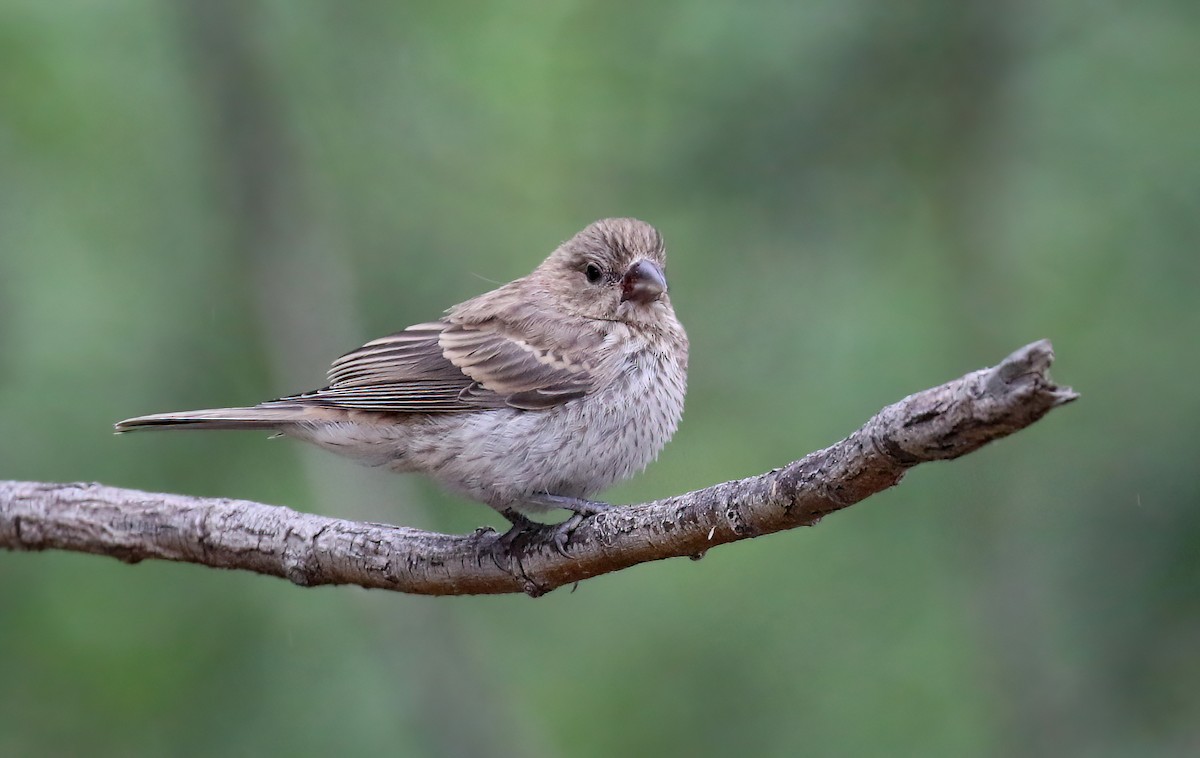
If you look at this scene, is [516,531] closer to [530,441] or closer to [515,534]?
[515,534]

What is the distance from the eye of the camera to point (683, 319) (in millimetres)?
6918

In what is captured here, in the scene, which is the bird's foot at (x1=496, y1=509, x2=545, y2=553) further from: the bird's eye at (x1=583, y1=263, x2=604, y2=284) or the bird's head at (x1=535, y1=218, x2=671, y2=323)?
the bird's eye at (x1=583, y1=263, x2=604, y2=284)

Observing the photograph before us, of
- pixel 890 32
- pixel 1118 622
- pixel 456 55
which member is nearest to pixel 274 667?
pixel 456 55

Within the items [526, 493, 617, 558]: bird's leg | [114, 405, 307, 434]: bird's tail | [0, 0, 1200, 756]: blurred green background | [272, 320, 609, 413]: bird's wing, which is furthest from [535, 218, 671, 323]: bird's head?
[0, 0, 1200, 756]: blurred green background

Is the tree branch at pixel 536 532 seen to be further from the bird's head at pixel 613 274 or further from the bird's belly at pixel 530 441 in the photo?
the bird's head at pixel 613 274

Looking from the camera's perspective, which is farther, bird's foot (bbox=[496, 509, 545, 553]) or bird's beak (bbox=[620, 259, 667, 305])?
bird's beak (bbox=[620, 259, 667, 305])

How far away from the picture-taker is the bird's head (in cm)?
466

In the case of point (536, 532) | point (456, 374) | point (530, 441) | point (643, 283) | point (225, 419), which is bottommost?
point (536, 532)

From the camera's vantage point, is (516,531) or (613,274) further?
(613,274)

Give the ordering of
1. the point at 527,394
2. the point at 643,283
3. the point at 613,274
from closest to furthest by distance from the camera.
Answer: the point at 527,394 → the point at 643,283 → the point at 613,274

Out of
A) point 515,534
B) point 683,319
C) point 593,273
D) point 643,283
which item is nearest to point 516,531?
point 515,534

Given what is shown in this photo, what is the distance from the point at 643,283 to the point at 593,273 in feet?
0.88

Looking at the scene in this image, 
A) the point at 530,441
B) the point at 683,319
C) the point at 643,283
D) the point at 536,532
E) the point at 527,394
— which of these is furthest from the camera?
the point at 683,319

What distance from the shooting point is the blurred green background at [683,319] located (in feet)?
18.5
